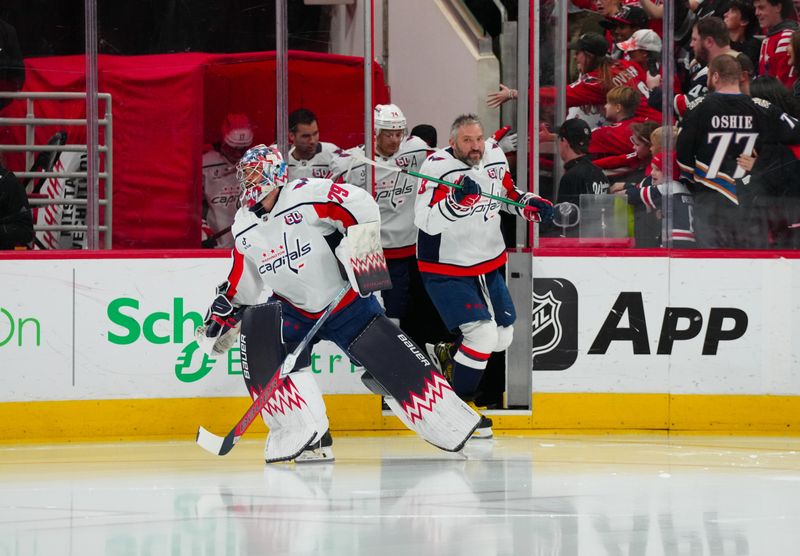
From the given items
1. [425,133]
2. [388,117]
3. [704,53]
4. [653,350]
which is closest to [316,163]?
[388,117]

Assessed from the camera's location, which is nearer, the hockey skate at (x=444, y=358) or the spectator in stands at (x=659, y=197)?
the hockey skate at (x=444, y=358)

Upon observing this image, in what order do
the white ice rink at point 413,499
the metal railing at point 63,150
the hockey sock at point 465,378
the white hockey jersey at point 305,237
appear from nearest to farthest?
1. the white ice rink at point 413,499
2. the white hockey jersey at point 305,237
3. the hockey sock at point 465,378
4. the metal railing at point 63,150

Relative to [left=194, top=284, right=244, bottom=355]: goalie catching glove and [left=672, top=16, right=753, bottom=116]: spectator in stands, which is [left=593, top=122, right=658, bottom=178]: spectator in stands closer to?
[left=672, top=16, right=753, bottom=116]: spectator in stands

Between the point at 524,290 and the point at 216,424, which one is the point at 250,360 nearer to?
the point at 216,424

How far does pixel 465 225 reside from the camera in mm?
6109

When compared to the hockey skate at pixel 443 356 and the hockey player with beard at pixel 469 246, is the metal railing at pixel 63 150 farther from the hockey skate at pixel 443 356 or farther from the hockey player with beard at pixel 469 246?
the hockey skate at pixel 443 356

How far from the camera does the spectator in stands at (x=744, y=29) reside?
646cm

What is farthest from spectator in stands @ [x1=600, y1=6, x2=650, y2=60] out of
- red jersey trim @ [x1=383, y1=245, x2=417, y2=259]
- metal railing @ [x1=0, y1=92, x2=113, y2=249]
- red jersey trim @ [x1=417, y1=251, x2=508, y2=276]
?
metal railing @ [x1=0, y1=92, x2=113, y2=249]

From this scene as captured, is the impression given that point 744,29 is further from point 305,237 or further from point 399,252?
point 305,237

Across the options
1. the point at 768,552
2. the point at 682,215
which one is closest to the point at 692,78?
the point at 682,215

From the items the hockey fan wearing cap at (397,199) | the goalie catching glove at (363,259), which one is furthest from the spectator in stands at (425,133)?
the goalie catching glove at (363,259)

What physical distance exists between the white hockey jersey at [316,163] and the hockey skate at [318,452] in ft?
4.71

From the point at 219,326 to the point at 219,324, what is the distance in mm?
14

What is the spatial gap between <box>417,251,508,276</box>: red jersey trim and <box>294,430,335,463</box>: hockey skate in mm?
1041
